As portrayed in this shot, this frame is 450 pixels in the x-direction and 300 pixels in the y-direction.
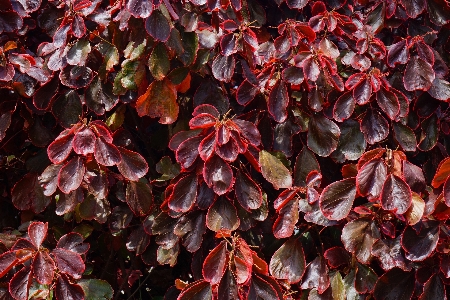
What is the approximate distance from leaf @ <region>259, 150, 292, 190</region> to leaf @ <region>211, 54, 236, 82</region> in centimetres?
23

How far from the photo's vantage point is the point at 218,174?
5.37 ft

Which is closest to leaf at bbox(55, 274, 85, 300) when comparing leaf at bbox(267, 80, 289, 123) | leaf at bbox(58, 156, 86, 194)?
leaf at bbox(58, 156, 86, 194)

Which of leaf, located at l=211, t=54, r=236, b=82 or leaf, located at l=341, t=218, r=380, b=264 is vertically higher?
leaf, located at l=211, t=54, r=236, b=82

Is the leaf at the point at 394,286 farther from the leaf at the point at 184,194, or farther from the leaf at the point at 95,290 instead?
the leaf at the point at 95,290

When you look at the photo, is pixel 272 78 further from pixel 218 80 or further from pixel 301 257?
pixel 301 257

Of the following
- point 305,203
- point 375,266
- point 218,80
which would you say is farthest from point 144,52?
point 375,266

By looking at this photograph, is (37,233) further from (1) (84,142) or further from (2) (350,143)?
(2) (350,143)

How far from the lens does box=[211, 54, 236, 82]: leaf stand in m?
1.76

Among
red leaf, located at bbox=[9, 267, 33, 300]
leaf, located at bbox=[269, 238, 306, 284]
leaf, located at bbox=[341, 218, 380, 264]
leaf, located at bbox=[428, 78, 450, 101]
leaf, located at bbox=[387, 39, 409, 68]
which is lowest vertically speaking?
leaf, located at bbox=[269, 238, 306, 284]

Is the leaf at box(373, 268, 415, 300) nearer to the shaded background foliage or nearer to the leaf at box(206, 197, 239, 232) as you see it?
the shaded background foliage

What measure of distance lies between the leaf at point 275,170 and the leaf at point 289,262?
174 millimetres

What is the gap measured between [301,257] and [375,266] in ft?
0.96

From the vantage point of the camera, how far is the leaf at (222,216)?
169cm

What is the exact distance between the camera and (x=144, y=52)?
1822 mm
